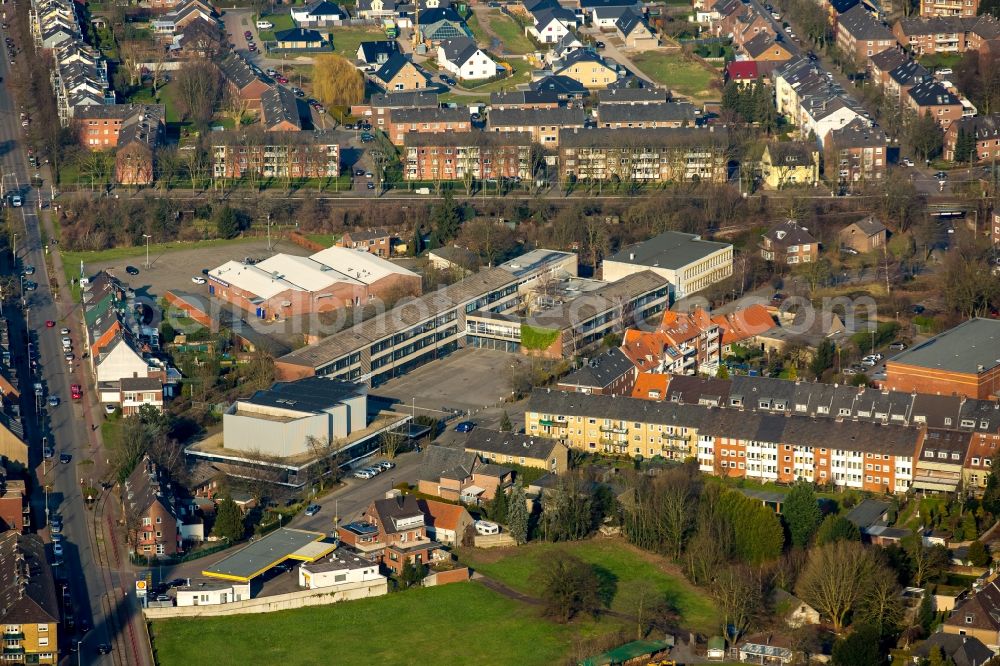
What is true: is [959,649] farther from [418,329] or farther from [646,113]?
[646,113]

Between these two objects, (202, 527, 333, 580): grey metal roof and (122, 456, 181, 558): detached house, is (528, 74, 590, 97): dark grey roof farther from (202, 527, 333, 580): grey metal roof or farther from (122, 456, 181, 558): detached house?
(202, 527, 333, 580): grey metal roof

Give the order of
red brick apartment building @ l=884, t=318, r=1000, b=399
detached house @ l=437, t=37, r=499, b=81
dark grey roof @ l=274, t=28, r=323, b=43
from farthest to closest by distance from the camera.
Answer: dark grey roof @ l=274, t=28, r=323, b=43
detached house @ l=437, t=37, r=499, b=81
red brick apartment building @ l=884, t=318, r=1000, b=399

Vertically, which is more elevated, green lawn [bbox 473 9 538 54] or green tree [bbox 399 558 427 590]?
green lawn [bbox 473 9 538 54]

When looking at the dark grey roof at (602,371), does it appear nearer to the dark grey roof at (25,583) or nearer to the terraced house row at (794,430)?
the terraced house row at (794,430)

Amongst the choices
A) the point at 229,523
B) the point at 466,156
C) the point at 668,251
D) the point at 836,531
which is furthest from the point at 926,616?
the point at 466,156

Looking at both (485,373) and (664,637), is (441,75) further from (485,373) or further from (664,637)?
(664,637)

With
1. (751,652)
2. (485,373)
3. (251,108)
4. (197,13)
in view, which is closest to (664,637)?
(751,652)

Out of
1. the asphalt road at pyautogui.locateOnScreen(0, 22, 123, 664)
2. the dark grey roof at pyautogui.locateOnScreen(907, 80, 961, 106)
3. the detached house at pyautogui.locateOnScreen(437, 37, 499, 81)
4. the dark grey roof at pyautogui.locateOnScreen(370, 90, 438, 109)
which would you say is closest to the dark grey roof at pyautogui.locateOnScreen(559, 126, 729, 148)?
the dark grey roof at pyautogui.locateOnScreen(370, 90, 438, 109)

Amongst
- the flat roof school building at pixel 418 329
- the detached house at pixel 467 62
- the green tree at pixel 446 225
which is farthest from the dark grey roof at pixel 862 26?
the flat roof school building at pixel 418 329
